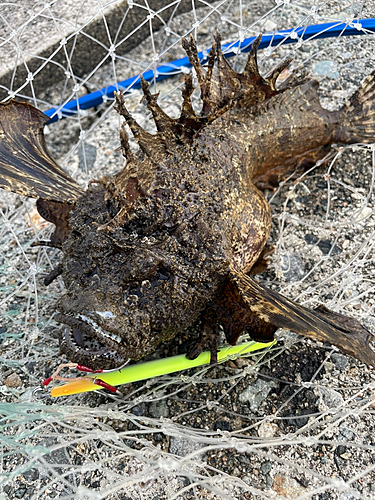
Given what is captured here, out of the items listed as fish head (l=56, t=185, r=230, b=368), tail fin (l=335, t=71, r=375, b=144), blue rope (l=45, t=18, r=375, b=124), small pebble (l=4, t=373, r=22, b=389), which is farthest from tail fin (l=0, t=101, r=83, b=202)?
tail fin (l=335, t=71, r=375, b=144)

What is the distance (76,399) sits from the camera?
2.52 m

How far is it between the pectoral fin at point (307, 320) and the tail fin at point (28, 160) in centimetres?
108

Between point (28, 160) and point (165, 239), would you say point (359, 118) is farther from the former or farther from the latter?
point (28, 160)

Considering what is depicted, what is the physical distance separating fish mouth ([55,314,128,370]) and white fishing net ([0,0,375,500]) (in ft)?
0.87

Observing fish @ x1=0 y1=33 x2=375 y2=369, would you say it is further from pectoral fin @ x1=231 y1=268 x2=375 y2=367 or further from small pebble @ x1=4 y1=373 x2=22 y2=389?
small pebble @ x1=4 y1=373 x2=22 y2=389

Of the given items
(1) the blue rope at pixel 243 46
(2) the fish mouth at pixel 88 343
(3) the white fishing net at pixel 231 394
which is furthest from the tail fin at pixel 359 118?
(2) the fish mouth at pixel 88 343

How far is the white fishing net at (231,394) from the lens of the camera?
2.19m

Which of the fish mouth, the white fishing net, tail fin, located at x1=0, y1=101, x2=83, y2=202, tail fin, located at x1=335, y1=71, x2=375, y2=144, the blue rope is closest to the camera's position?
the fish mouth

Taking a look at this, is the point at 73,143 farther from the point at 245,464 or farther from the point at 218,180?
the point at 245,464

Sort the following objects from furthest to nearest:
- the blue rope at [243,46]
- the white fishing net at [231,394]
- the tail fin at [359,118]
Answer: the blue rope at [243,46], the tail fin at [359,118], the white fishing net at [231,394]

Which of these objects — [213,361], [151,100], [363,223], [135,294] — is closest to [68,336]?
[135,294]

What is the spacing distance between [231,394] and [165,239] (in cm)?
92

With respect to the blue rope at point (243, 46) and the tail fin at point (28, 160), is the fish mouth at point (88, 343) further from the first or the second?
the blue rope at point (243, 46)

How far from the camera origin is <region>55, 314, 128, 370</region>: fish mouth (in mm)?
2059
